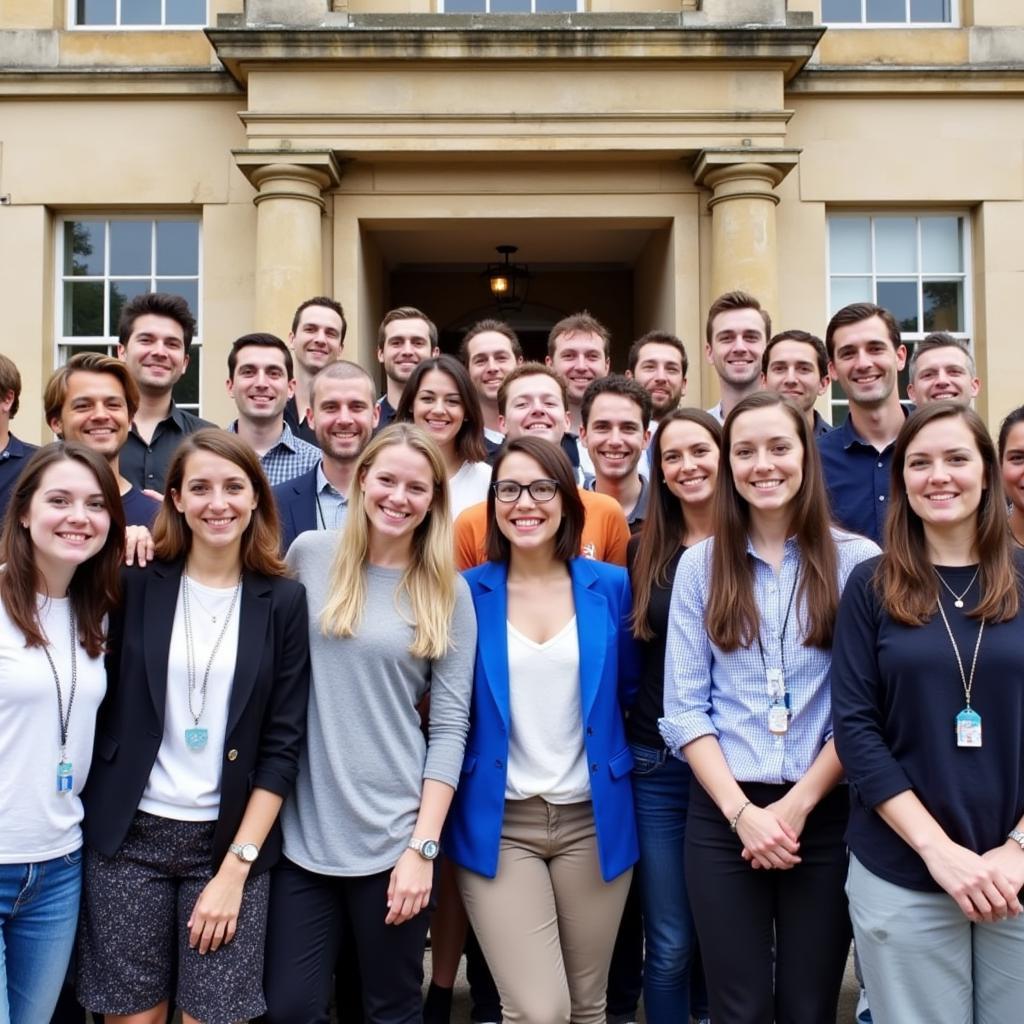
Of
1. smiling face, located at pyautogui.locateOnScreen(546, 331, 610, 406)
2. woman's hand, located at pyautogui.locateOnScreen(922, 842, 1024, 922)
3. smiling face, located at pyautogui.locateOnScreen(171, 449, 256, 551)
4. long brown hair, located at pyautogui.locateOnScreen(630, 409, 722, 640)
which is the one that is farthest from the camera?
smiling face, located at pyautogui.locateOnScreen(546, 331, 610, 406)

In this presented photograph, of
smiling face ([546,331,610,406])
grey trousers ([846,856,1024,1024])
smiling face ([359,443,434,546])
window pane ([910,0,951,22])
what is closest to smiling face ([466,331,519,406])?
smiling face ([546,331,610,406])

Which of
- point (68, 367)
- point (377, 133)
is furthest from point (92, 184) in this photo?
point (68, 367)

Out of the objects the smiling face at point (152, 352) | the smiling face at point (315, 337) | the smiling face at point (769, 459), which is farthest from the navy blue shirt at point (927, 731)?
the smiling face at point (315, 337)

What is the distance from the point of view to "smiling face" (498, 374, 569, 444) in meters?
4.24

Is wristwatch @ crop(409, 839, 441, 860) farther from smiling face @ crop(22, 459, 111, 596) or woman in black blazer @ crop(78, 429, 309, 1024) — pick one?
smiling face @ crop(22, 459, 111, 596)

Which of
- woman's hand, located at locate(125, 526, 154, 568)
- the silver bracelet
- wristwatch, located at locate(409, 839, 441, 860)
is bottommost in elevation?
wristwatch, located at locate(409, 839, 441, 860)

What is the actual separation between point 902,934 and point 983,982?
0.76ft

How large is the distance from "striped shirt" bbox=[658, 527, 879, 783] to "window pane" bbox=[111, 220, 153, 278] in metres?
8.09

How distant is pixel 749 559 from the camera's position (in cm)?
312

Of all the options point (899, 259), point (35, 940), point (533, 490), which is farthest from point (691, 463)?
point (899, 259)

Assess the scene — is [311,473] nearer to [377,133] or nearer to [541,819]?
[541,819]

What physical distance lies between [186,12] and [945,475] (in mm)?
9099

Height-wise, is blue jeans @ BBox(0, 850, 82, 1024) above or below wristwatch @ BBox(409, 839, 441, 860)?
below

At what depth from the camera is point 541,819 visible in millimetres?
3168
